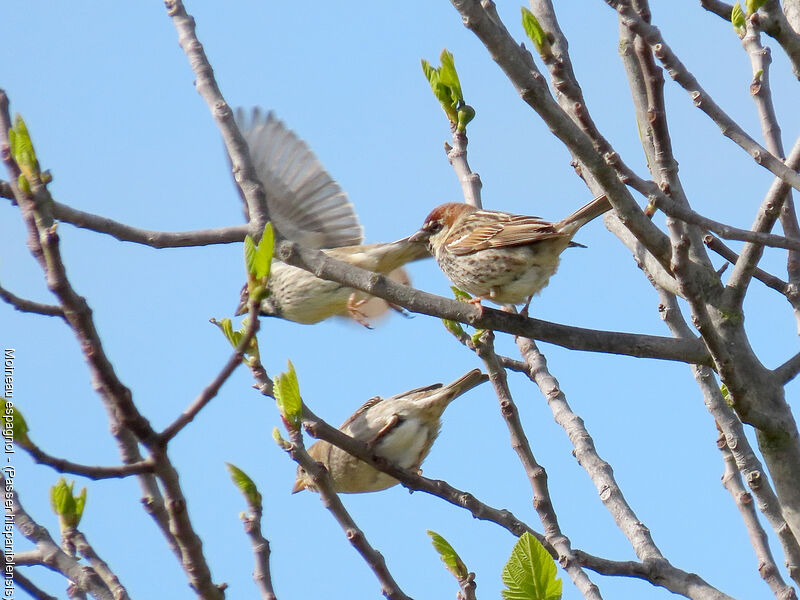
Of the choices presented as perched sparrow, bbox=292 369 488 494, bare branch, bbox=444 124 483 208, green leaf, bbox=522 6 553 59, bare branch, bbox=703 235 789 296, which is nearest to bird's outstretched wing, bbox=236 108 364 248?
perched sparrow, bbox=292 369 488 494

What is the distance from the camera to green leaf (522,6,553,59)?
334cm

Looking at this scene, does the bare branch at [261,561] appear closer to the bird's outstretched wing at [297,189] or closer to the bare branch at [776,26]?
the bare branch at [776,26]

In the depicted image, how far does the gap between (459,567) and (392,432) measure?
264cm

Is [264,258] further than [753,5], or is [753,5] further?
[753,5]

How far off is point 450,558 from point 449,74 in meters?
2.13

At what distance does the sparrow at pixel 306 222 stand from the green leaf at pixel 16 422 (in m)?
4.83

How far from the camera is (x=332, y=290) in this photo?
8.16 metres

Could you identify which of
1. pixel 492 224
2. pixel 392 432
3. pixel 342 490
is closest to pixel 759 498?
pixel 492 224

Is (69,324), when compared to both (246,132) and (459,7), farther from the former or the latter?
(246,132)

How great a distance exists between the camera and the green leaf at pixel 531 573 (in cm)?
273

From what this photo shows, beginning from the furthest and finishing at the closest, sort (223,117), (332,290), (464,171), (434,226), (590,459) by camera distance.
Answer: (332,290) → (434,226) → (464,171) → (590,459) → (223,117)

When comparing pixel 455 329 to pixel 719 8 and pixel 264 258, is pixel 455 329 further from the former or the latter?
pixel 264 258

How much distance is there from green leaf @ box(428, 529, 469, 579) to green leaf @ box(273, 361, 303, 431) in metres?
0.75

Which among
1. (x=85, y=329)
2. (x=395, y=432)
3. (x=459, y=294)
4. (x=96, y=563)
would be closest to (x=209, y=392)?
(x=85, y=329)
